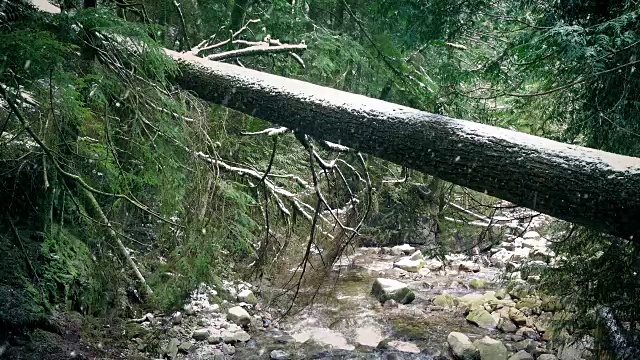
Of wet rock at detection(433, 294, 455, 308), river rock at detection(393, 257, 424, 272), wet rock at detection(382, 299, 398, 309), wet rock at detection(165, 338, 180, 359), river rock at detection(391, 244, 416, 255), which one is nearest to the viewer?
wet rock at detection(165, 338, 180, 359)

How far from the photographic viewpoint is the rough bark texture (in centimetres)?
227

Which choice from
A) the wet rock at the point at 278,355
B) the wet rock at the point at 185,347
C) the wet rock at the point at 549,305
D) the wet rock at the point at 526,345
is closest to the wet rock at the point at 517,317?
the wet rock at the point at 549,305

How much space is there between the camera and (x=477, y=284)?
29.7 ft

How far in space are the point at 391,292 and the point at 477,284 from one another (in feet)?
6.14

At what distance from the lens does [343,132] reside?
3121 millimetres

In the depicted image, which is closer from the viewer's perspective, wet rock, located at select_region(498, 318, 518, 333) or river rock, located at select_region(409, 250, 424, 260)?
wet rock, located at select_region(498, 318, 518, 333)

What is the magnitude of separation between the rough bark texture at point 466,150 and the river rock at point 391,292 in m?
5.39

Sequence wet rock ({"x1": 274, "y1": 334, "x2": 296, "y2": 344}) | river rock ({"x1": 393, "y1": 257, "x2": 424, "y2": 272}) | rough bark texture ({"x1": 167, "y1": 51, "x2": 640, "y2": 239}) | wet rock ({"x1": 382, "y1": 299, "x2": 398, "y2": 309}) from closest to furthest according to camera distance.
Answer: rough bark texture ({"x1": 167, "y1": 51, "x2": 640, "y2": 239}) → wet rock ({"x1": 274, "y1": 334, "x2": 296, "y2": 344}) → wet rock ({"x1": 382, "y1": 299, "x2": 398, "y2": 309}) → river rock ({"x1": 393, "y1": 257, "x2": 424, "y2": 272})

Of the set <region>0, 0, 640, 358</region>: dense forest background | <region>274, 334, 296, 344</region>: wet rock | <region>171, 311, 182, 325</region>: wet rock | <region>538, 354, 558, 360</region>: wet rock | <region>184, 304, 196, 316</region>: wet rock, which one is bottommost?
<region>274, 334, 296, 344</region>: wet rock

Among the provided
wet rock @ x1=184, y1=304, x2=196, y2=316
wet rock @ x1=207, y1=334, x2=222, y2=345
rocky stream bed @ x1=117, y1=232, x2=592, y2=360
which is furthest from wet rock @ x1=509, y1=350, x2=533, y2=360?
wet rock @ x1=184, y1=304, x2=196, y2=316

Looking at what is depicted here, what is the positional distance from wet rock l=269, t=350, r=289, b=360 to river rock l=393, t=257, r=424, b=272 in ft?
13.5

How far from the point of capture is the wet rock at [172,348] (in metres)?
5.75

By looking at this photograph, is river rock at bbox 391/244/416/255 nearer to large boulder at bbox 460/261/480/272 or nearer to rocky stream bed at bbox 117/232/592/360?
large boulder at bbox 460/261/480/272

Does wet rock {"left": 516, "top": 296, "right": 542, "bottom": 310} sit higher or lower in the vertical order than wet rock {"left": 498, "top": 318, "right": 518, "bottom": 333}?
higher
